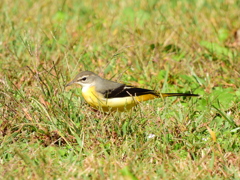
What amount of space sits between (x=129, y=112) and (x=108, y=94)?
552 millimetres

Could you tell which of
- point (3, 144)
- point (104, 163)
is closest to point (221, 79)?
point (104, 163)

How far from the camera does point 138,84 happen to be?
6785 mm

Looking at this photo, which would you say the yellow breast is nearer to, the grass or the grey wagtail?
the grey wagtail

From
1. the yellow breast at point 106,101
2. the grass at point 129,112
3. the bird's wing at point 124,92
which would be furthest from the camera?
the bird's wing at point 124,92

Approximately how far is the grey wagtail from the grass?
0.14 metres

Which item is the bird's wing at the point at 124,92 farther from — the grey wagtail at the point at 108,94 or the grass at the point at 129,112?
the grass at the point at 129,112

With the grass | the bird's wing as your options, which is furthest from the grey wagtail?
the grass

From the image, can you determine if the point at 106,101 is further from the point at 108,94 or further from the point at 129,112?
the point at 129,112

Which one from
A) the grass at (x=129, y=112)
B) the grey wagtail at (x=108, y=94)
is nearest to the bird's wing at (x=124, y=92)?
the grey wagtail at (x=108, y=94)

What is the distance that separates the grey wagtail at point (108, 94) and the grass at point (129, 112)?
0.47ft

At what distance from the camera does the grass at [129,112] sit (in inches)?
171

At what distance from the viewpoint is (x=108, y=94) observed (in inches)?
227

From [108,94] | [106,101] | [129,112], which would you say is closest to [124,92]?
[108,94]

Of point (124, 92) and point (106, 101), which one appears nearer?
point (106, 101)
